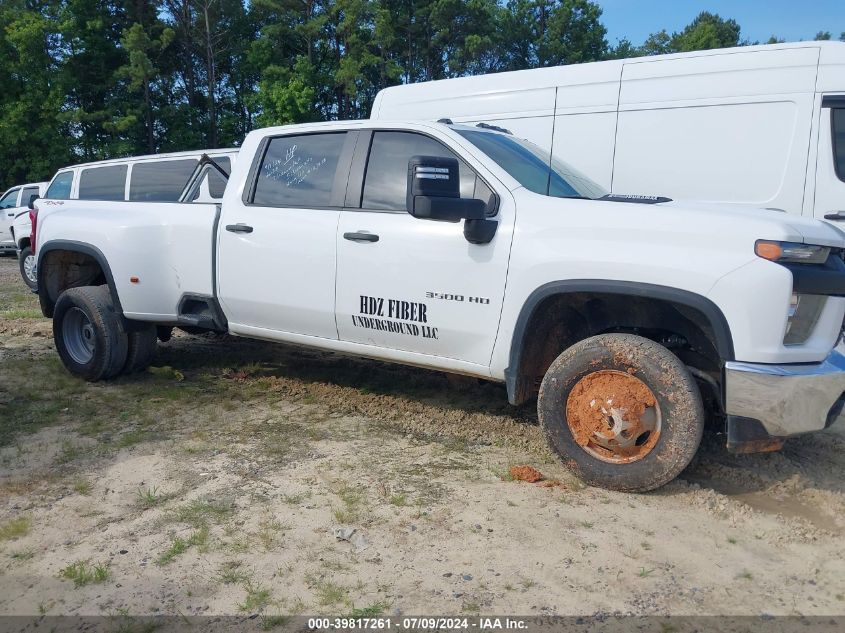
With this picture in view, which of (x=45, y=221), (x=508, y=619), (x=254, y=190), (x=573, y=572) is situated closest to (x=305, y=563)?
(x=508, y=619)

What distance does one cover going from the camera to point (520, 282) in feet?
11.9

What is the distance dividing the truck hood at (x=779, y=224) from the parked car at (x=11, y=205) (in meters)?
14.2

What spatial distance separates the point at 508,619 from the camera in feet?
8.21

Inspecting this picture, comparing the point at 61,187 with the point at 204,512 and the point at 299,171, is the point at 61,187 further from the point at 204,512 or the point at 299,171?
the point at 204,512

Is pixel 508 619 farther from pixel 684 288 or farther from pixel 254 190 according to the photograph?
pixel 254 190

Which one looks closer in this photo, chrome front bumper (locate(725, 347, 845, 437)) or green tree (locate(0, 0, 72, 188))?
chrome front bumper (locate(725, 347, 845, 437))

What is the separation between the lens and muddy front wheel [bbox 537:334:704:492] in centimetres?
332

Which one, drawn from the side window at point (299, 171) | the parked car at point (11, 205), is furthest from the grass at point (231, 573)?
the parked car at point (11, 205)

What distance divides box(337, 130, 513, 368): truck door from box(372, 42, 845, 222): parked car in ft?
11.3

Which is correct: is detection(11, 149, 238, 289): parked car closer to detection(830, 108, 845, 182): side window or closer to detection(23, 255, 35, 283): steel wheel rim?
detection(23, 255, 35, 283): steel wheel rim

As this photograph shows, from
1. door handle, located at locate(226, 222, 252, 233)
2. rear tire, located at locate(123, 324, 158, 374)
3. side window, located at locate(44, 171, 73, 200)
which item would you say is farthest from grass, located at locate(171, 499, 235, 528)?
side window, located at locate(44, 171, 73, 200)

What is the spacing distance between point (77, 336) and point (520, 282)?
3.98 meters

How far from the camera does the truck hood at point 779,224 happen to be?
120 inches

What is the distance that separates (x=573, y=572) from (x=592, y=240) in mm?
1574
